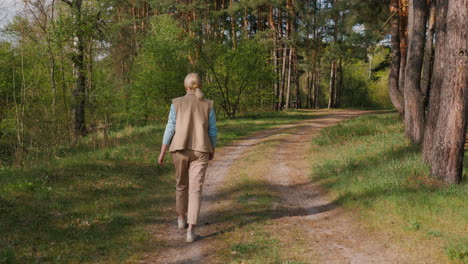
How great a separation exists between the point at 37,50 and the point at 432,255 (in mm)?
11601

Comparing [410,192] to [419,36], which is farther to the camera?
[419,36]

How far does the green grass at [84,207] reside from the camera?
4.88 m

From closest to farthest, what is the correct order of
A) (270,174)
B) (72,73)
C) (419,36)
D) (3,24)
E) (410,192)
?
(410,192) → (270,174) → (3,24) → (419,36) → (72,73)

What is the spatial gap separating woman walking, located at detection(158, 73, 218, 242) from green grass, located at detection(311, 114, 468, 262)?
314 cm

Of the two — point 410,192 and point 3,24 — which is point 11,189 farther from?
point 410,192

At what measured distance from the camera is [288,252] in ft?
16.3

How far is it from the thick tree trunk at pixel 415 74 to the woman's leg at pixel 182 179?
8.96 m

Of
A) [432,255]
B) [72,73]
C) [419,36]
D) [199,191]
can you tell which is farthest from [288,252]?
[72,73]

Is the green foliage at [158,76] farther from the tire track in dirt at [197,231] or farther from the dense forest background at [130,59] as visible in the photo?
the tire track in dirt at [197,231]

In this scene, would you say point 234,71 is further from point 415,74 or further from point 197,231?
point 197,231

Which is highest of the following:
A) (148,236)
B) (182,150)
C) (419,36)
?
(419,36)

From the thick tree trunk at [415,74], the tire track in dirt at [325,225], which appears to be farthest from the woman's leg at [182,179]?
the thick tree trunk at [415,74]

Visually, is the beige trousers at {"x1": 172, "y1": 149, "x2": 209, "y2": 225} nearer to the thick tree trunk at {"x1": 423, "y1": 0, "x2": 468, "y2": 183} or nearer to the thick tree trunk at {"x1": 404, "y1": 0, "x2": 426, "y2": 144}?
the thick tree trunk at {"x1": 423, "y1": 0, "x2": 468, "y2": 183}

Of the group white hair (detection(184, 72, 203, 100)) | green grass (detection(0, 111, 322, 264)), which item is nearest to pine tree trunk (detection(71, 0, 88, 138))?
green grass (detection(0, 111, 322, 264))
